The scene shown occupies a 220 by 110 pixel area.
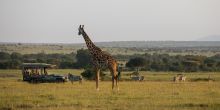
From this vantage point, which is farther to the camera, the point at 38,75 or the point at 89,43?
the point at 38,75

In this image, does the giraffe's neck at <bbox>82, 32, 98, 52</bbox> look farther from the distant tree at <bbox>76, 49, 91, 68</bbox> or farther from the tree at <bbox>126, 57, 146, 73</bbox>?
the distant tree at <bbox>76, 49, 91, 68</bbox>

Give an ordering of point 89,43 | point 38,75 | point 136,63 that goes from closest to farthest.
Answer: point 89,43 → point 38,75 → point 136,63

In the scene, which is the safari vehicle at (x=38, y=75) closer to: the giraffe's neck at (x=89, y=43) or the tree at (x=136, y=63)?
the giraffe's neck at (x=89, y=43)

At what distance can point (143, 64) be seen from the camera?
71062 millimetres

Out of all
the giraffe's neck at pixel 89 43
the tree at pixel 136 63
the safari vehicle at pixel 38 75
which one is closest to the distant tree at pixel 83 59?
the tree at pixel 136 63

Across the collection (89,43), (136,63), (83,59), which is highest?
(89,43)

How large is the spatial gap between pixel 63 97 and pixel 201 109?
6.13 metres

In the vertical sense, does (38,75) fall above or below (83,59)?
above

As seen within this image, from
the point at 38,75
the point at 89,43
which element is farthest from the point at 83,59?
the point at 89,43

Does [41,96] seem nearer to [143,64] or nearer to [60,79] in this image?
[60,79]

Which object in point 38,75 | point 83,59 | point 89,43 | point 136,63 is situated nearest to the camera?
point 89,43

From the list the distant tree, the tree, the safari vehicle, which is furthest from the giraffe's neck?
Answer: the distant tree

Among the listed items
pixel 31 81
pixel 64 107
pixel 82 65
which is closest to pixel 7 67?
pixel 82 65

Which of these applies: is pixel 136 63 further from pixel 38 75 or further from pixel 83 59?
pixel 38 75
